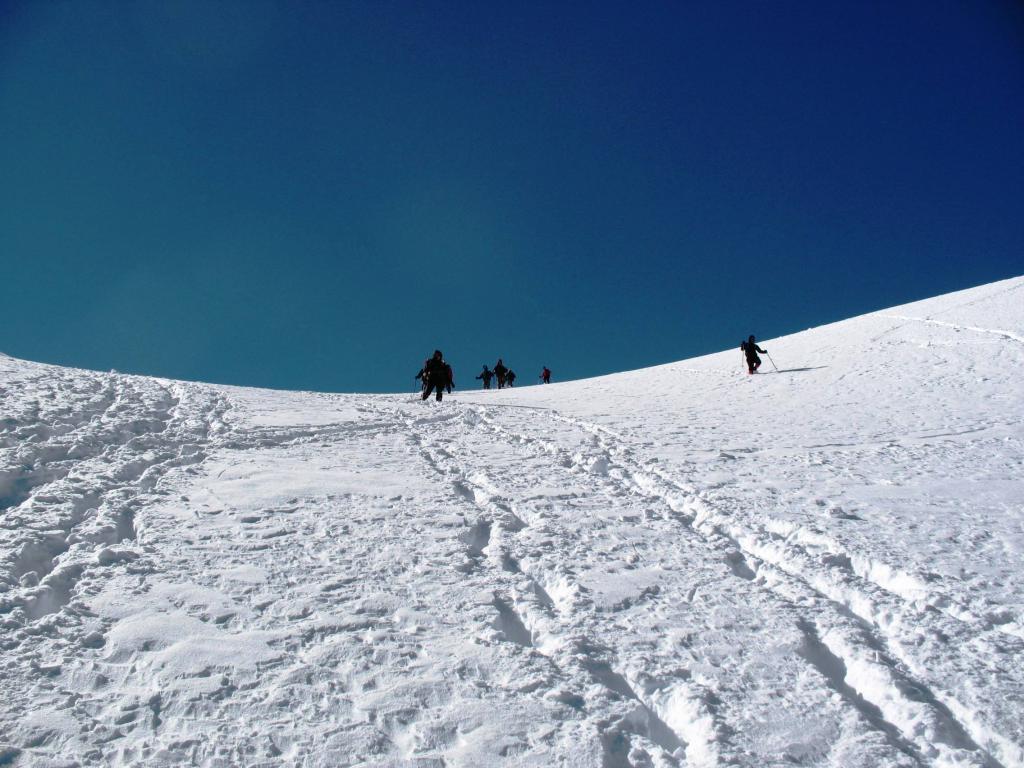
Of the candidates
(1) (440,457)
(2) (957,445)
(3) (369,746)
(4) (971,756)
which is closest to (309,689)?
(3) (369,746)

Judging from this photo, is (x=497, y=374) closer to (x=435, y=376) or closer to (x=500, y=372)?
(x=500, y=372)

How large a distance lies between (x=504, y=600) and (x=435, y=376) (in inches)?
511

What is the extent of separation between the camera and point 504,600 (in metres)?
5.40

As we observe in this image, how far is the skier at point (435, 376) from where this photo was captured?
59.3ft

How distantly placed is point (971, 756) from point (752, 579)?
2.25 m

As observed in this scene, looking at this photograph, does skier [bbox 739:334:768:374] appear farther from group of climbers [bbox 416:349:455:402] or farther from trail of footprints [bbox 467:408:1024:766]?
trail of footprints [bbox 467:408:1024:766]

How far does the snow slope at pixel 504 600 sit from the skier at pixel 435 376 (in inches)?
274

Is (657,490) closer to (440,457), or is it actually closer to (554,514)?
(554,514)

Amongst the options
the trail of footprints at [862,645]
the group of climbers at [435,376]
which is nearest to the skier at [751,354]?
the group of climbers at [435,376]

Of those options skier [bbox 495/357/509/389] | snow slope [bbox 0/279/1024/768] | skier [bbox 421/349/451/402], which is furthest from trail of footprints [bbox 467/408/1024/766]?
skier [bbox 495/357/509/389]

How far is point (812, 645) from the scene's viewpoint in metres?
4.78

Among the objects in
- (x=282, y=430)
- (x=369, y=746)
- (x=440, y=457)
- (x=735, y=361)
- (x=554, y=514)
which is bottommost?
(x=369, y=746)

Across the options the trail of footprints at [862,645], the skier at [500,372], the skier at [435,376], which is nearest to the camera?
the trail of footprints at [862,645]

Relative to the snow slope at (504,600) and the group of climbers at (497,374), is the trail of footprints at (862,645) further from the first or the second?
the group of climbers at (497,374)
